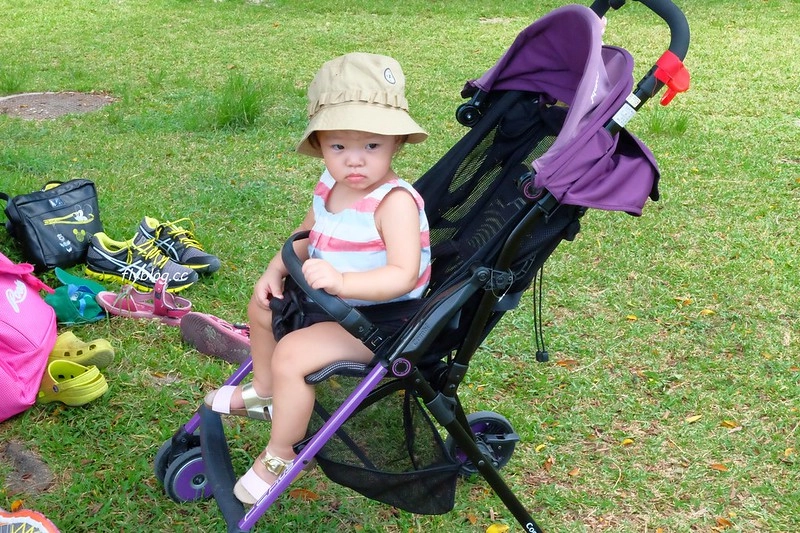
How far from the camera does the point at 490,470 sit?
7.44 ft

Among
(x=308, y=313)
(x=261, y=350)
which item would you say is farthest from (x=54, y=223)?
(x=308, y=313)

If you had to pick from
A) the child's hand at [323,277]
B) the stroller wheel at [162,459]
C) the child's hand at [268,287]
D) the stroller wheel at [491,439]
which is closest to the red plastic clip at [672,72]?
the child's hand at [323,277]

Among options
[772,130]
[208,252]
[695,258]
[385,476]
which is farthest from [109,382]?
[772,130]

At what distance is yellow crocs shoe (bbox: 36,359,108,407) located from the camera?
2910mm

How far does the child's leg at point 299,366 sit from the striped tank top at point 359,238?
0.38 feet

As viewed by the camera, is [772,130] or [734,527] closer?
[734,527]

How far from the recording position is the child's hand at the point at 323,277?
6.48 feet

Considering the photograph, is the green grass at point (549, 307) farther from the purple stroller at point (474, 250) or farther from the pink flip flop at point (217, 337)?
the purple stroller at point (474, 250)

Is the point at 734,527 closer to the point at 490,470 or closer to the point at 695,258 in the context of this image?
the point at 490,470

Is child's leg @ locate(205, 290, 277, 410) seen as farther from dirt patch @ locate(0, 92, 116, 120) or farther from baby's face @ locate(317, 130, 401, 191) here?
dirt patch @ locate(0, 92, 116, 120)

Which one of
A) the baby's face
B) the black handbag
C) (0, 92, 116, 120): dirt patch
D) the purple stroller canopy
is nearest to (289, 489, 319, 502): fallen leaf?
the baby's face

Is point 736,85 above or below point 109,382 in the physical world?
above

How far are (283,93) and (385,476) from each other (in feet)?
17.4

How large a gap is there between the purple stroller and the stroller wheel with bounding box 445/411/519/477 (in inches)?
14.2
